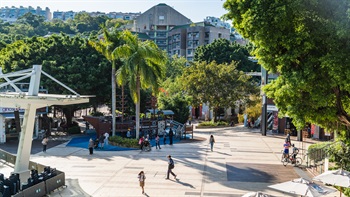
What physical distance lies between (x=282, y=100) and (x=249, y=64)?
54443mm

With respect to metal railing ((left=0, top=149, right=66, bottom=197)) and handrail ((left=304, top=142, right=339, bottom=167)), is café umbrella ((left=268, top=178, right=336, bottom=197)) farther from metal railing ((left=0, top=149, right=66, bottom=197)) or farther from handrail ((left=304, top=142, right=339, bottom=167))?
metal railing ((left=0, top=149, right=66, bottom=197))

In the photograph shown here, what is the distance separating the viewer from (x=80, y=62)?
39.9m

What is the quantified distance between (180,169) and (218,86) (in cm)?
2502

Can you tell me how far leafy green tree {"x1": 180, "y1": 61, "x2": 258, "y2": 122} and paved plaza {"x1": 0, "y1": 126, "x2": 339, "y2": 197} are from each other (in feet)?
43.3

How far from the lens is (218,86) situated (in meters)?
47.3

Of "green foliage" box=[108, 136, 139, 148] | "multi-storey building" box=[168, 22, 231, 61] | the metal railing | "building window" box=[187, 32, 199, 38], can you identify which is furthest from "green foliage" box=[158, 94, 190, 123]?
"building window" box=[187, 32, 199, 38]

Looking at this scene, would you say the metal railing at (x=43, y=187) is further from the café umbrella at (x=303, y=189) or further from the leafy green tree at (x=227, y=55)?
the leafy green tree at (x=227, y=55)

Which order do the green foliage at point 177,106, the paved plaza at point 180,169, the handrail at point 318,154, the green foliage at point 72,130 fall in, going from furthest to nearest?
the green foliage at point 177,106
the green foliage at point 72,130
the handrail at point 318,154
the paved plaza at point 180,169

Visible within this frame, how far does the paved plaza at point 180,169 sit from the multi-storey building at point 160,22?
88299 mm

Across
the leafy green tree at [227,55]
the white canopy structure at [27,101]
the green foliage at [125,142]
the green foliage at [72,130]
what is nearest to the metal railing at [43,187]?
the white canopy structure at [27,101]

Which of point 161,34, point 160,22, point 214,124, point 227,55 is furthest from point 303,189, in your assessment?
point 160,22

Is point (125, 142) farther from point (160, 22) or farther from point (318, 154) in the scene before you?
point (160, 22)

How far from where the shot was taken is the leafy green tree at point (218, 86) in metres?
47.2

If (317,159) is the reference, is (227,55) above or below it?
above
